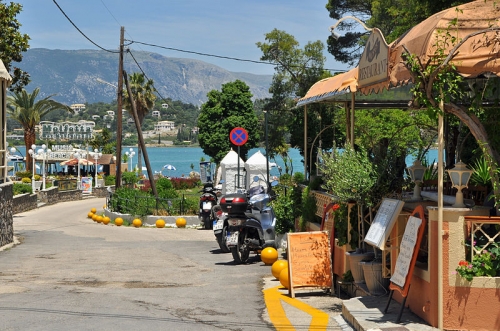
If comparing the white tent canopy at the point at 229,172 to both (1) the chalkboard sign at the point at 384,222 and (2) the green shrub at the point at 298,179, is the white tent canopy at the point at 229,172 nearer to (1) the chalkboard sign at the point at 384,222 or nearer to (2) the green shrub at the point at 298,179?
(2) the green shrub at the point at 298,179

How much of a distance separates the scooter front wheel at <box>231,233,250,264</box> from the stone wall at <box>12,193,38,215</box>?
26271 millimetres

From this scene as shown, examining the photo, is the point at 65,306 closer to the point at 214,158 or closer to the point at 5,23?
the point at 5,23

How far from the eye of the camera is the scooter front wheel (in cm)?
1633

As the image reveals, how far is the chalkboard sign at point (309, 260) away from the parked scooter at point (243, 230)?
162 inches

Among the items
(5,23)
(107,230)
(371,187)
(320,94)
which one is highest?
(5,23)

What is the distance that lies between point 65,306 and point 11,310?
0.78 m

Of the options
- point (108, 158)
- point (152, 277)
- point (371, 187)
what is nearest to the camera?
point (371, 187)

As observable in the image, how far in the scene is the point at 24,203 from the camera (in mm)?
42406

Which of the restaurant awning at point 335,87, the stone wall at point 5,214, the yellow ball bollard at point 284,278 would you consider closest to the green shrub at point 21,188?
the stone wall at point 5,214

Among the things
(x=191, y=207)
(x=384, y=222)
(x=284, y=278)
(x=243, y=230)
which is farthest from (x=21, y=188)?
(x=384, y=222)

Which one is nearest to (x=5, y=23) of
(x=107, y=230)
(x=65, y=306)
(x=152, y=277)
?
(x=107, y=230)

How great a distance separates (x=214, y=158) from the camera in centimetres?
6131

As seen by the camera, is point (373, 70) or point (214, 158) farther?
point (214, 158)

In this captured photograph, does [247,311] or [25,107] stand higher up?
[25,107]
